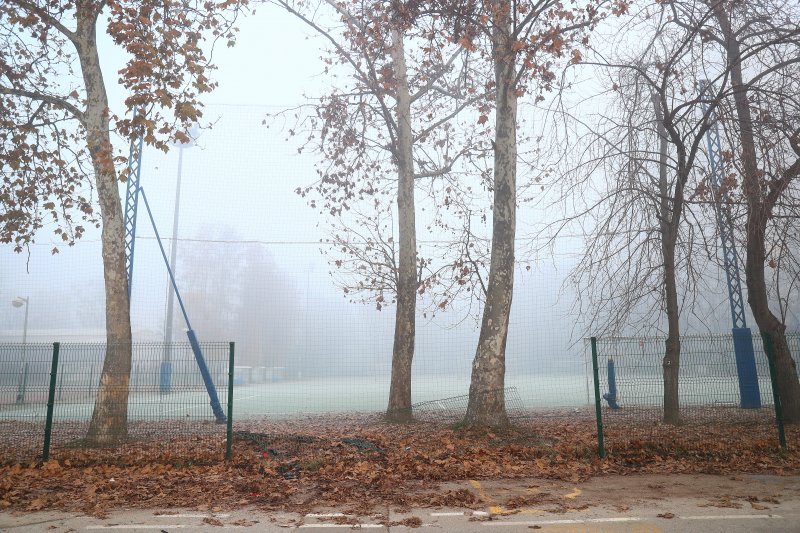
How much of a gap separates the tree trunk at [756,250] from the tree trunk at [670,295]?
121 cm

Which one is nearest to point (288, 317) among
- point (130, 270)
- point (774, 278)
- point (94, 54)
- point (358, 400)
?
point (358, 400)

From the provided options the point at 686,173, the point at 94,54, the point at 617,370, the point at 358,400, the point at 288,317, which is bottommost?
the point at 358,400

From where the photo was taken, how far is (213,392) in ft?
33.4

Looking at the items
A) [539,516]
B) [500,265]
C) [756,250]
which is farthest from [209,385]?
[756,250]

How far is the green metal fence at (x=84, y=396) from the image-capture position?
823 cm

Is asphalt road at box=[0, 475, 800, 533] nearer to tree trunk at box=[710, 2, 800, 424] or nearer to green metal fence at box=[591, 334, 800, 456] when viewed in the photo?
green metal fence at box=[591, 334, 800, 456]

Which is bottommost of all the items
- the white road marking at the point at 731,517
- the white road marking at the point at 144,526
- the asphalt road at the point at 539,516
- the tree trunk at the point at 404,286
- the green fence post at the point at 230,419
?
the white road marking at the point at 144,526

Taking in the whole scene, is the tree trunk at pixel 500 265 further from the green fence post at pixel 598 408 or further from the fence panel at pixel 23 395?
the fence panel at pixel 23 395

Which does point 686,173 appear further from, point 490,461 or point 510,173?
point 490,461

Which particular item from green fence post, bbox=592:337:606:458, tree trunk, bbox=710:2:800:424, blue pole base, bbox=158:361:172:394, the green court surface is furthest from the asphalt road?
the green court surface

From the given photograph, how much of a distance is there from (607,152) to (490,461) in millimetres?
5859

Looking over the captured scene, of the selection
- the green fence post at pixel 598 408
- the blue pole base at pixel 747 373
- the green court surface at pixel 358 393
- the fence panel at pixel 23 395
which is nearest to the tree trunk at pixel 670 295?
the blue pole base at pixel 747 373

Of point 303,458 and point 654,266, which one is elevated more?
point 654,266

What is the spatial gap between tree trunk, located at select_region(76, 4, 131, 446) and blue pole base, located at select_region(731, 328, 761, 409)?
924 centimetres
